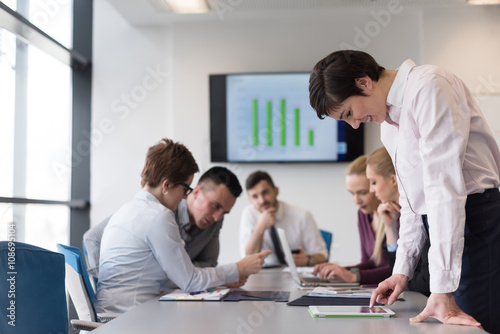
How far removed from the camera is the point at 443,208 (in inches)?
54.2

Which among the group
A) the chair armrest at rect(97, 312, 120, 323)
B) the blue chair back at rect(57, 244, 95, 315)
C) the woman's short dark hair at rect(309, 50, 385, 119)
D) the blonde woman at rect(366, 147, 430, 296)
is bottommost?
the chair armrest at rect(97, 312, 120, 323)

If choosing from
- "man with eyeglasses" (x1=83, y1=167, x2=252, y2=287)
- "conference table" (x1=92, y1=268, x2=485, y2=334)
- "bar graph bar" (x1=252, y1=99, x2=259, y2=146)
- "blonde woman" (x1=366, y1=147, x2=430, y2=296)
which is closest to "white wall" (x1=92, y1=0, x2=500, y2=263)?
"bar graph bar" (x1=252, y1=99, x2=259, y2=146)

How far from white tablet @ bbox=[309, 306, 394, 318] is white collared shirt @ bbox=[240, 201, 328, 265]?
2.47m

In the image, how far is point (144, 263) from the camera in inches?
90.0

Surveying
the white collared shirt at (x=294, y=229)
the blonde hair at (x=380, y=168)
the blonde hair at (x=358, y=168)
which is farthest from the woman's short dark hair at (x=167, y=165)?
the white collared shirt at (x=294, y=229)

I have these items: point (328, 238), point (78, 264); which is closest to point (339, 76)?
point (78, 264)

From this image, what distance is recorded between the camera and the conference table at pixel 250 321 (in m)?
1.42

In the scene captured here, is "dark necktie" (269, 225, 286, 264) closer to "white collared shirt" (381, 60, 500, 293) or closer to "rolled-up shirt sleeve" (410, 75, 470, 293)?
"white collared shirt" (381, 60, 500, 293)

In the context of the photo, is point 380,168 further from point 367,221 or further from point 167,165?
point 167,165

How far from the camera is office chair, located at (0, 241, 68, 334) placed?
5.32 ft

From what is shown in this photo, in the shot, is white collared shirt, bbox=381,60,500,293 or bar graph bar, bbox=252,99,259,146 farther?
bar graph bar, bbox=252,99,259,146

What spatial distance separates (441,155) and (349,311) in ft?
1.83

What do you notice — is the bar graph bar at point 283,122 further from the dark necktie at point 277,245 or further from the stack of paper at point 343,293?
the stack of paper at point 343,293

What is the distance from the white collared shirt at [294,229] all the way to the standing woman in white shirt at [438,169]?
8.22 ft
